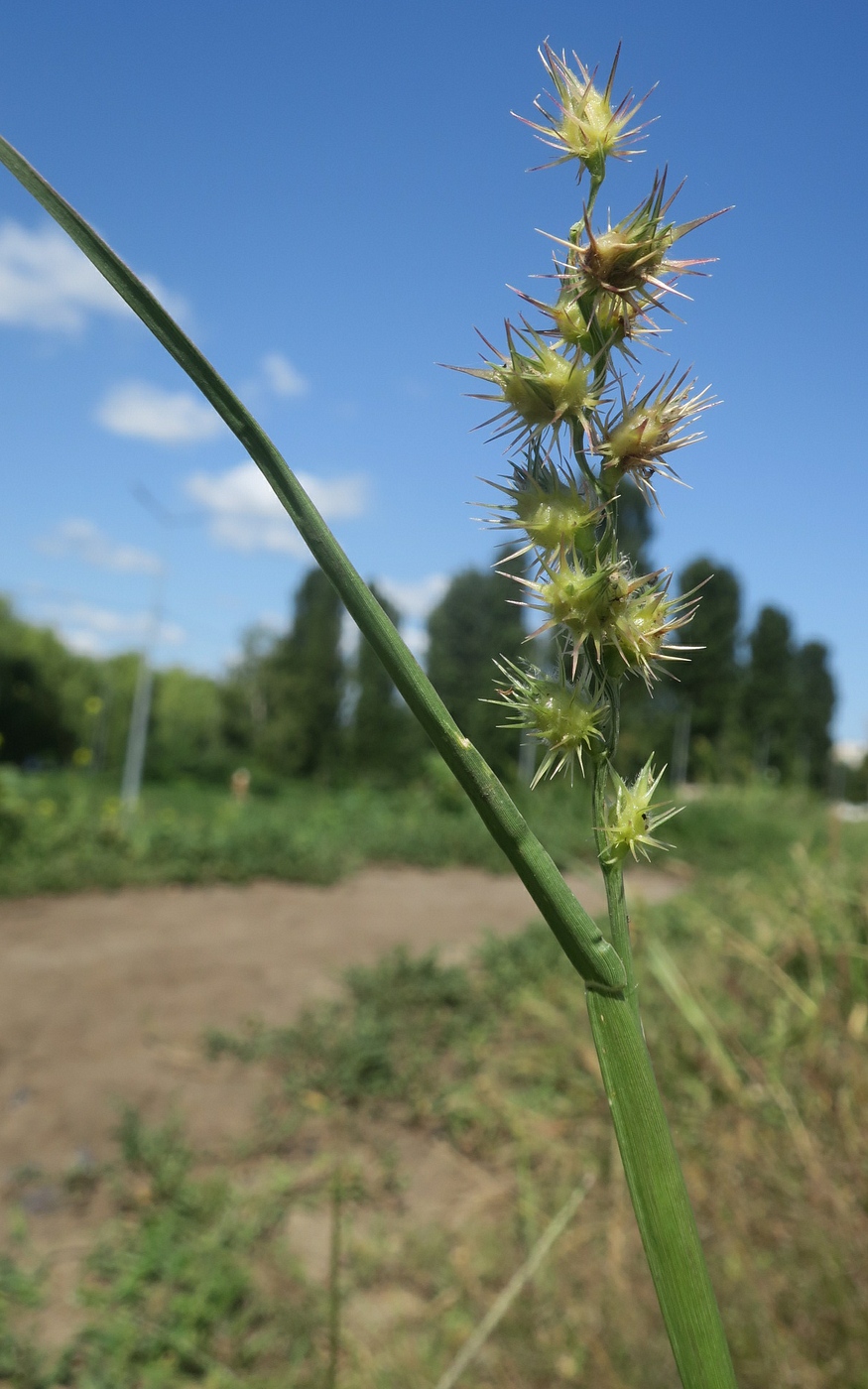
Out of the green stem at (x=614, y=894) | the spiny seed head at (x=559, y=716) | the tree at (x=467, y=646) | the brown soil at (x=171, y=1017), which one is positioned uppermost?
the tree at (x=467, y=646)

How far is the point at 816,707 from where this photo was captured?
30.5m

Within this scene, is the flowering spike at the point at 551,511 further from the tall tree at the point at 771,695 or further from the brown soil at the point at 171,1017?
the tall tree at the point at 771,695

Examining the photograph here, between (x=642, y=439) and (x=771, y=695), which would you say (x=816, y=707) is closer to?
(x=771, y=695)

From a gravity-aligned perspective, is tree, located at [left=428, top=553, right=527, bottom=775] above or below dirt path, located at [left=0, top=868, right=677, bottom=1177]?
above

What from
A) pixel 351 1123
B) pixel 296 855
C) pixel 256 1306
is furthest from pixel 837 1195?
pixel 296 855

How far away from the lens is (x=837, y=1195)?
1943 millimetres

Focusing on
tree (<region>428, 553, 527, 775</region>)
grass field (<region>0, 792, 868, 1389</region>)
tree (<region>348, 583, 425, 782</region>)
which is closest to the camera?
grass field (<region>0, 792, 868, 1389</region>)

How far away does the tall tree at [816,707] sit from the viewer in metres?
29.5

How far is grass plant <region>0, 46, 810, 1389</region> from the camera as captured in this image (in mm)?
338

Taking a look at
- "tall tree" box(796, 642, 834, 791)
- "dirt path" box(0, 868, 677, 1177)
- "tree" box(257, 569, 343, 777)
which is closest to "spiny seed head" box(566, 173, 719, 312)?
"dirt path" box(0, 868, 677, 1177)

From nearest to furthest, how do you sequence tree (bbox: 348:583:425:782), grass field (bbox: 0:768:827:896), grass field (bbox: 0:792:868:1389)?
grass field (bbox: 0:792:868:1389), grass field (bbox: 0:768:827:896), tree (bbox: 348:583:425:782)

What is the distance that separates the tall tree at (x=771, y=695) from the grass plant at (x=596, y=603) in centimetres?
2437

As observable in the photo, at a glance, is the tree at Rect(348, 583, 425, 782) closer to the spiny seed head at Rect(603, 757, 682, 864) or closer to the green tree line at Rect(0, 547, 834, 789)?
the green tree line at Rect(0, 547, 834, 789)

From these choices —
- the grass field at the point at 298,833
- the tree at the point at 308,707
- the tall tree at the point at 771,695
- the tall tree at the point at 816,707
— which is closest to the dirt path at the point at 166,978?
the grass field at the point at 298,833
